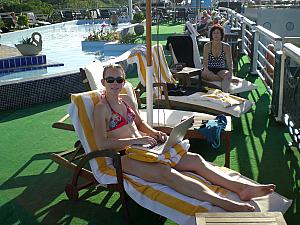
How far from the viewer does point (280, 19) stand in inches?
725

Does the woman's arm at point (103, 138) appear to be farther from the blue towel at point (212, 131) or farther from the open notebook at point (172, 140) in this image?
the blue towel at point (212, 131)

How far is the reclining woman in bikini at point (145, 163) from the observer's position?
2598 mm

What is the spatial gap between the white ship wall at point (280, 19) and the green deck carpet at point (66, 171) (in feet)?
45.4

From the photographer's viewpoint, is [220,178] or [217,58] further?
[217,58]

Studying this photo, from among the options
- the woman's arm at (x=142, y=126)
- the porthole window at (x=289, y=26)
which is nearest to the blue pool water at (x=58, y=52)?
the woman's arm at (x=142, y=126)

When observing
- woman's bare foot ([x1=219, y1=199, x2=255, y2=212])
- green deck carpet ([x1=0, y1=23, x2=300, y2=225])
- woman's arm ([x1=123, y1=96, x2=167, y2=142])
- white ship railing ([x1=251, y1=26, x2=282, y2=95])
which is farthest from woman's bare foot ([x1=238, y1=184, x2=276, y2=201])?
white ship railing ([x1=251, y1=26, x2=282, y2=95])

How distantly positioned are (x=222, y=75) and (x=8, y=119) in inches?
124

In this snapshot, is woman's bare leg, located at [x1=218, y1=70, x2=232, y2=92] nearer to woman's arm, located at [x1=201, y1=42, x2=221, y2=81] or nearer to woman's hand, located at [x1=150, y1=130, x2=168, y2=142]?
woman's arm, located at [x1=201, y1=42, x2=221, y2=81]

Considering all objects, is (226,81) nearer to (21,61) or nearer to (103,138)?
(103,138)

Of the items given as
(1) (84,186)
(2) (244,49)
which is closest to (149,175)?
(1) (84,186)

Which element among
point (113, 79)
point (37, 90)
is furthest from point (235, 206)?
point (37, 90)

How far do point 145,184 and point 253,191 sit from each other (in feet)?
2.39

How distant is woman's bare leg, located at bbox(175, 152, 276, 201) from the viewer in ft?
8.79

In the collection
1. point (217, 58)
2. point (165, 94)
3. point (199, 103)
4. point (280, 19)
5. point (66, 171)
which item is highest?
point (280, 19)
